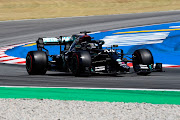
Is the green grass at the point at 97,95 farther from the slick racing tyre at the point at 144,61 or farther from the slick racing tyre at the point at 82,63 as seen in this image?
the slick racing tyre at the point at 144,61

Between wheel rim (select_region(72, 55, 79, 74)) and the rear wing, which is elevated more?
the rear wing

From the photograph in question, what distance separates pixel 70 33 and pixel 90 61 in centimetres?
1350

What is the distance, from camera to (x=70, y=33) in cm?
2528

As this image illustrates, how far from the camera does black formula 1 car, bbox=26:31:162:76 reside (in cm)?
1197

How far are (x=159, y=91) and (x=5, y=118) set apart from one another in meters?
3.58

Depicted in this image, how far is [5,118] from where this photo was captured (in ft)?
24.3

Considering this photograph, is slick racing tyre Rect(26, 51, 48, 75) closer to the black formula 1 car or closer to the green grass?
the black formula 1 car

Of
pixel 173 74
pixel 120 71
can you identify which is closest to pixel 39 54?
pixel 120 71

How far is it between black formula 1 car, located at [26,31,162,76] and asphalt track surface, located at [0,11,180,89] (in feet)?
0.74

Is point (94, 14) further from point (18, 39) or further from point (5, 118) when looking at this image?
point (5, 118)

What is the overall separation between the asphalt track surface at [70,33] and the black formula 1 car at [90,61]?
225 mm

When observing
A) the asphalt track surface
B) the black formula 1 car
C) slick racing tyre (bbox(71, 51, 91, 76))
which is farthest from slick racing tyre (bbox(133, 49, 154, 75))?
A: slick racing tyre (bbox(71, 51, 91, 76))

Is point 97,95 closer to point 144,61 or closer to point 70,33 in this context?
point 144,61

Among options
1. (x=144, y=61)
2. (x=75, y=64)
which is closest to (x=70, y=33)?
(x=75, y=64)
